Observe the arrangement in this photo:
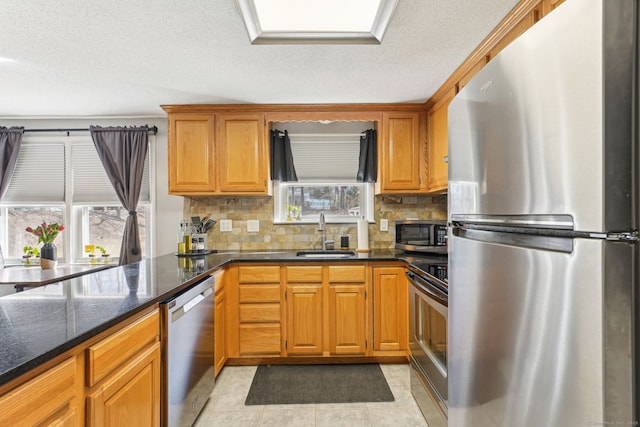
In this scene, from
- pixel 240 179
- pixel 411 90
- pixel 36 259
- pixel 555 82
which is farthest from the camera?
pixel 36 259

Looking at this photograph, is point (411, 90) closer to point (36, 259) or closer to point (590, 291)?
point (590, 291)

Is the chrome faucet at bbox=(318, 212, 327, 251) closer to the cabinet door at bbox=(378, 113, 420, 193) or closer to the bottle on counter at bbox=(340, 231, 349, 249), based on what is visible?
the bottle on counter at bbox=(340, 231, 349, 249)

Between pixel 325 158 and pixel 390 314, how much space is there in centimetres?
168

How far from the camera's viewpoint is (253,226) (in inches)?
136

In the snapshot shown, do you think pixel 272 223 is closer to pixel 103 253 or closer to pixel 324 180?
pixel 324 180

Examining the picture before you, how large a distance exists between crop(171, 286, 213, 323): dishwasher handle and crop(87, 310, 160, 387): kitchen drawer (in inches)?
5.2

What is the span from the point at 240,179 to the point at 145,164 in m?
1.20

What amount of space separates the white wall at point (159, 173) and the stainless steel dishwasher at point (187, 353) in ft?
5.29

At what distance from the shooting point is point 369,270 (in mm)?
2799

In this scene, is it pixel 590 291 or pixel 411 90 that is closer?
pixel 590 291

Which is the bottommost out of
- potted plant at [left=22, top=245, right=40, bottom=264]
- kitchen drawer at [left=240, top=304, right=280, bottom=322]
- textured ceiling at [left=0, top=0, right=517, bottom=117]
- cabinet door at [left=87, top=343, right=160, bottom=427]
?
kitchen drawer at [left=240, top=304, right=280, bottom=322]

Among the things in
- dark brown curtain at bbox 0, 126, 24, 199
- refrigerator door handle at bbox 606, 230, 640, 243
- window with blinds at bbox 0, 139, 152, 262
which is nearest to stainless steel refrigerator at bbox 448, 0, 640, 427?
refrigerator door handle at bbox 606, 230, 640, 243

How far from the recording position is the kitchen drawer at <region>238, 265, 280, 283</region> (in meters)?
2.79

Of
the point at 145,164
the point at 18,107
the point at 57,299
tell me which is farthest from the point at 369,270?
the point at 18,107
